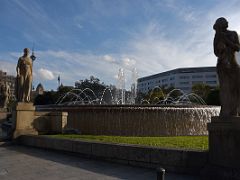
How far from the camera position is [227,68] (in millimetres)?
6270

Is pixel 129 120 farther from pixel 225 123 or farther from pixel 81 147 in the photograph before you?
pixel 225 123

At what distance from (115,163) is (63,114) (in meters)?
6.16

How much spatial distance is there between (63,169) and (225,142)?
13.3ft

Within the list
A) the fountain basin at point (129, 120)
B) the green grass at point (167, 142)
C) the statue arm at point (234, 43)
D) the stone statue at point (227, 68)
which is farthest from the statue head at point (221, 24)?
the fountain basin at point (129, 120)

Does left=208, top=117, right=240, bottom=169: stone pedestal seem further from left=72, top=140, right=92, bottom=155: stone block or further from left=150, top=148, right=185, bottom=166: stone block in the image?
left=72, top=140, right=92, bottom=155: stone block

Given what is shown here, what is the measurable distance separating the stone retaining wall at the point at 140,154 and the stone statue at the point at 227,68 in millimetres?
1232

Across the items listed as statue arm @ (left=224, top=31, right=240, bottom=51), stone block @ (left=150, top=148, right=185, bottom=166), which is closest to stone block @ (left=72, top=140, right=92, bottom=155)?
stone block @ (left=150, top=148, right=185, bottom=166)

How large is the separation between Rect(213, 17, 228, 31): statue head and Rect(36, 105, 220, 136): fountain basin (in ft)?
32.3

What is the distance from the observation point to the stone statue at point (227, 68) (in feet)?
20.4

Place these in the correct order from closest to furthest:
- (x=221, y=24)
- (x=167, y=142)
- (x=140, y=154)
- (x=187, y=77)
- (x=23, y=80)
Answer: (x=221, y=24) < (x=140, y=154) < (x=167, y=142) < (x=23, y=80) < (x=187, y=77)

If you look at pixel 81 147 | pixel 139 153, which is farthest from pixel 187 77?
pixel 139 153

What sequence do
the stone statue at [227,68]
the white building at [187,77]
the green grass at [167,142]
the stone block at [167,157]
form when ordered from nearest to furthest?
→ the stone statue at [227,68] < the stone block at [167,157] < the green grass at [167,142] < the white building at [187,77]

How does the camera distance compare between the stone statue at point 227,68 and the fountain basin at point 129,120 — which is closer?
the stone statue at point 227,68

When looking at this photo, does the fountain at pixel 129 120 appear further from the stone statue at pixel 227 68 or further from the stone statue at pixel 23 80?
the stone statue at pixel 227 68
